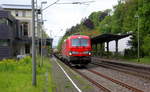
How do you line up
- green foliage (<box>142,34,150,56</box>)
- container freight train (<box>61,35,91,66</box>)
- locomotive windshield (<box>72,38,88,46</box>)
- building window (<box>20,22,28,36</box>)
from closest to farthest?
container freight train (<box>61,35,91,66</box>)
locomotive windshield (<box>72,38,88,46</box>)
green foliage (<box>142,34,150,56</box>)
building window (<box>20,22,28,36</box>)

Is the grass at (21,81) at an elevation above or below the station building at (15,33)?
below

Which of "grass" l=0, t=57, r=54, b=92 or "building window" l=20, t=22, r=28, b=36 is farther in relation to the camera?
"building window" l=20, t=22, r=28, b=36

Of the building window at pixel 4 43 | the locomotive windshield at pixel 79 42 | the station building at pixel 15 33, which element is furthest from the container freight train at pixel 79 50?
the building window at pixel 4 43

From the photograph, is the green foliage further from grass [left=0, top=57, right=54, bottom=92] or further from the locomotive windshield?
grass [left=0, top=57, right=54, bottom=92]

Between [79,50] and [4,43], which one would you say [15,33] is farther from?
[79,50]

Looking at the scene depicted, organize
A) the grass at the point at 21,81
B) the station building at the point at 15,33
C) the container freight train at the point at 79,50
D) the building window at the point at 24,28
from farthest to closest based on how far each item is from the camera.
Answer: the building window at the point at 24,28 < the station building at the point at 15,33 < the container freight train at the point at 79,50 < the grass at the point at 21,81

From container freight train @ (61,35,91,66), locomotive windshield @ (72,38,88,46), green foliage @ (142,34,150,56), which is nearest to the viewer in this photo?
container freight train @ (61,35,91,66)

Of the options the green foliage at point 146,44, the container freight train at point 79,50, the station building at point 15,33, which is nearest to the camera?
the container freight train at point 79,50

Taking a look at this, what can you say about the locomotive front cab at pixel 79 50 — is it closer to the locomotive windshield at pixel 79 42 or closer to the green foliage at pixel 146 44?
the locomotive windshield at pixel 79 42

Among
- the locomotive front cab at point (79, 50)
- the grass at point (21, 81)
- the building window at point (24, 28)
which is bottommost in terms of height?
the grass at point (21, 81)

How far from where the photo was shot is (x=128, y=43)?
196ft

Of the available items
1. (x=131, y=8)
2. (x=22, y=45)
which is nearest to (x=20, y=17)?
(x=22, y=45)

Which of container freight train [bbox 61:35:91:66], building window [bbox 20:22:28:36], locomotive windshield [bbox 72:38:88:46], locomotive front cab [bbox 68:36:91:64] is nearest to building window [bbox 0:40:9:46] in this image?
building window [bbox 20:22:28:36]

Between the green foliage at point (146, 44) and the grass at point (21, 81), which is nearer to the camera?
the grass at point (21, 81)
